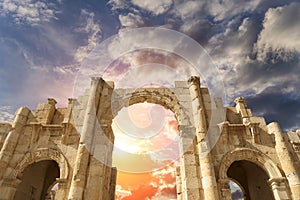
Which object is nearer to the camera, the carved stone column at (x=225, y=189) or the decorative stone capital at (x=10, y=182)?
the carved stone column at (x=225, y=189)

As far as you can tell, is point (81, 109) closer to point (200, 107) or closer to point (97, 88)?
point (97, 88)

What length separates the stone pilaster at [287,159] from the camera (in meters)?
9.80

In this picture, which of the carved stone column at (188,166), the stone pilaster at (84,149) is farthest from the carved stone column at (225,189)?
the stone pilaster at (84,149)

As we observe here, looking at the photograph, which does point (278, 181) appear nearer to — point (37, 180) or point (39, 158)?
point (39, 158)

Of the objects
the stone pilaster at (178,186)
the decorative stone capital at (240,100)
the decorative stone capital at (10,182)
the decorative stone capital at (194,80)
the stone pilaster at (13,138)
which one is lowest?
the decorative stone capital at (10,182)

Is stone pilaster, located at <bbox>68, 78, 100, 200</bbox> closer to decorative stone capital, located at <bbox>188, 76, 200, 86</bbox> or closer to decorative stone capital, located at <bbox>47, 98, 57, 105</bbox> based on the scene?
decorative stone capital, located at <bbox>47, 98, 57, 105</bbox>

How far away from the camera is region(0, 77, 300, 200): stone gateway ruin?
10.1 m

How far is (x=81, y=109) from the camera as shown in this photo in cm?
1251

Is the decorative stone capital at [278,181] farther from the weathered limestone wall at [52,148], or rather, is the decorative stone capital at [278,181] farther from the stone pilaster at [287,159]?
the weathered limestone wall at [52,148]

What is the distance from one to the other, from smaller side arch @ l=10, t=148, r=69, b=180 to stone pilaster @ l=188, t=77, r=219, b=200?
6402 millimetres

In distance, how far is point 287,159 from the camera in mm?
10469

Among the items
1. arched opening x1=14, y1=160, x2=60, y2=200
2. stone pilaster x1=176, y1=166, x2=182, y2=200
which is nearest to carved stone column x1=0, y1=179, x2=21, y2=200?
arched opening x1=14, y1=160, x2=60, y2=200

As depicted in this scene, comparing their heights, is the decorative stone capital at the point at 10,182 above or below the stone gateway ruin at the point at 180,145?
below

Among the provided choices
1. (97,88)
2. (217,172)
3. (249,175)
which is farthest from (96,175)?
(249,175)
